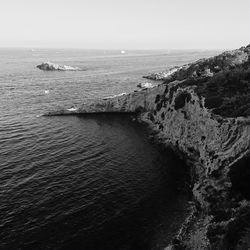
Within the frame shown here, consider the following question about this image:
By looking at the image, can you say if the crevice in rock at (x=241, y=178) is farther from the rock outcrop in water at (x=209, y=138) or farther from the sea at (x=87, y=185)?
the sea at (x=87, y=185)

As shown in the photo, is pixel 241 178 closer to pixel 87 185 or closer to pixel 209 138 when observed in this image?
pixel 209 138

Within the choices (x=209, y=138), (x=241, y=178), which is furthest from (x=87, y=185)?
(x=209, y=138)

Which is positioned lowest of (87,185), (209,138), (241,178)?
(87,185)

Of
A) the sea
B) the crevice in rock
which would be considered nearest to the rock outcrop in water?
the crevice in rock

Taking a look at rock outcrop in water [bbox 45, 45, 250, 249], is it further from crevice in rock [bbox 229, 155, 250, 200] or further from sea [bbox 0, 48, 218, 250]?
sea [bbox 0, 48, 218, 250]

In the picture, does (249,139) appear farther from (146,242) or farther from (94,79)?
(94,79)
